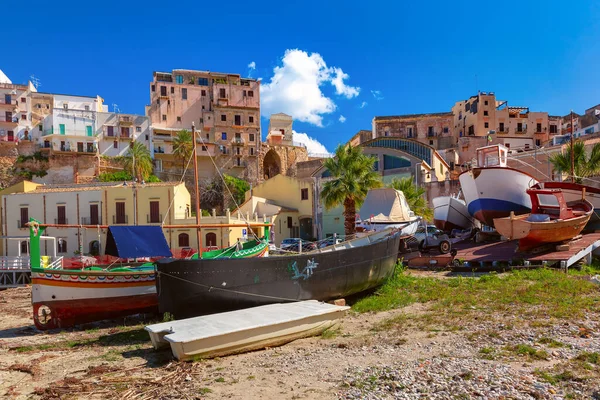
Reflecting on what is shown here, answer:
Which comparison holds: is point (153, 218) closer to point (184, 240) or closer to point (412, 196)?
point (184, 240)

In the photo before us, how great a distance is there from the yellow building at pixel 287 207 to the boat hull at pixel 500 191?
18.3m

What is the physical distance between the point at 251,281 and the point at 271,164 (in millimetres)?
55886

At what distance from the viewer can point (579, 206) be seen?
20.6m

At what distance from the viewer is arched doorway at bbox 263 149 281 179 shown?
65250 mm

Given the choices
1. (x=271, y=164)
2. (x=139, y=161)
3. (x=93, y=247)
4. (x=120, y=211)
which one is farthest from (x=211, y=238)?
(x=271, y=164)

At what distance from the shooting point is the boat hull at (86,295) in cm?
1235

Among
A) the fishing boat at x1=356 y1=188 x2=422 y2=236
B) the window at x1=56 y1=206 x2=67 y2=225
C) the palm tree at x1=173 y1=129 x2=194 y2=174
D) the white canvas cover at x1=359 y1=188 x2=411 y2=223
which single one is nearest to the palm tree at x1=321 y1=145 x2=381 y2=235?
the fishing boat at x1=356 y1=188 x2=422 y2=236

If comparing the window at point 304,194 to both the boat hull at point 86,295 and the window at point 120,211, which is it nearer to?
the window at point 120,211

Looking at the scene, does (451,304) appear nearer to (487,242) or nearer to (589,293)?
(589,293)

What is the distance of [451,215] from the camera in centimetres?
2758

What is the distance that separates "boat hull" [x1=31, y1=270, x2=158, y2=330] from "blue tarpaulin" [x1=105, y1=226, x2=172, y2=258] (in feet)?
2.66

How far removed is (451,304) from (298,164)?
4937 centimetres

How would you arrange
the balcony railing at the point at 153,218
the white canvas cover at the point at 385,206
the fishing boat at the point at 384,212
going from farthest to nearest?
1. the balcony railing at the point at 153,218
2. the white canvas cover at the point at 385,206
3. the fishing boat at the point at 384,212

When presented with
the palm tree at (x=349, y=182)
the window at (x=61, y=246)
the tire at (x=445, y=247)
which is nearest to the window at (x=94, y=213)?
the window at (x=61, y=246)
